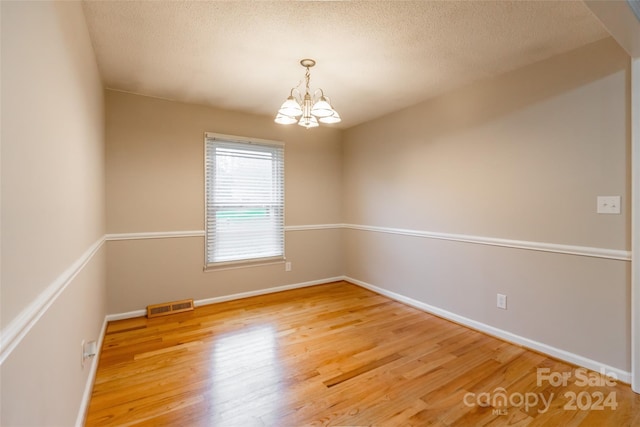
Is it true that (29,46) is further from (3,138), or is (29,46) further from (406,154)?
(406,154)

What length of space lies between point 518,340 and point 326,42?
2.93 m

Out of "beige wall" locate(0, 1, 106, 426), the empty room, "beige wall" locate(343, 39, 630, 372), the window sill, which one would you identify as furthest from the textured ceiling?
the window sill

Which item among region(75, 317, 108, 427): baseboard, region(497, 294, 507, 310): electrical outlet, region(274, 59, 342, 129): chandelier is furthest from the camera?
region(497, 294, 507, 310): electrical outlet

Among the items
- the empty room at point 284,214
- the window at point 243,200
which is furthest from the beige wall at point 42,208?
the window at point 243,200

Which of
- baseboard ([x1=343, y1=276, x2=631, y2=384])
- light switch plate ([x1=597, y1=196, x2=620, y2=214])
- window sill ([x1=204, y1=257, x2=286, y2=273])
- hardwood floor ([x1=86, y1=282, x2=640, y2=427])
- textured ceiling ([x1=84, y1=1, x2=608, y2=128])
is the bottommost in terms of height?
hardwood floor ([x1=86, y1=282, x2=640, y2=427])

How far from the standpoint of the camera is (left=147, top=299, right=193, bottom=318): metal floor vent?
3.16m

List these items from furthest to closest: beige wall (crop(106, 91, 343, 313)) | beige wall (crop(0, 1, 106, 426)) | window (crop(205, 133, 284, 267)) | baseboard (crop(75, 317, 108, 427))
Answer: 1. window (crop(205, 133, 284, 267))
2. beige wall (crop(106, 91, 343, 313))
3. baseboard (crop(75, 317, 108, 427))
4. beige wall (crop(0, 1, 106, 426))

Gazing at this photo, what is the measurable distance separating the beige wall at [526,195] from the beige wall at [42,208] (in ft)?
10.1

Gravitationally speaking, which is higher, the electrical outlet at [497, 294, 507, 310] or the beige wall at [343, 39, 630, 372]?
the beige wall at [343, 39, 630, 372]

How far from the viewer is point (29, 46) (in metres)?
0.93

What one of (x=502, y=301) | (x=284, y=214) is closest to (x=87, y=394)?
(x=284, y=214)

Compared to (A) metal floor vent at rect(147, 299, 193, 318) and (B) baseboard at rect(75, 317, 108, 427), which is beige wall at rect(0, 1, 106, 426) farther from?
(A) metal floor vent at rect(147, 299, 193, 318)

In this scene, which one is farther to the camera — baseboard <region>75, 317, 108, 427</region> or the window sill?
the window sill

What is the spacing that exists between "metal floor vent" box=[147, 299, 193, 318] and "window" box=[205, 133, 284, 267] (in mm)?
500
